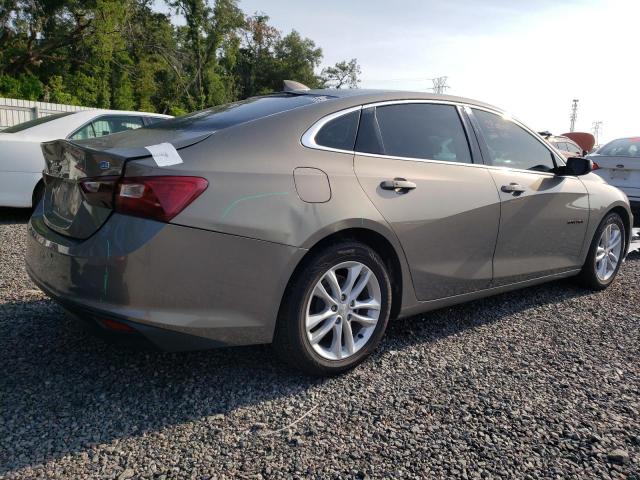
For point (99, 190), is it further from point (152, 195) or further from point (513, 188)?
point (513, 188)

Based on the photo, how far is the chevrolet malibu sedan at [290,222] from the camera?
2.32 metres

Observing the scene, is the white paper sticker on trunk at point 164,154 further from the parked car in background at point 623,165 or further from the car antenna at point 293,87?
the parked car in background at point 623,165

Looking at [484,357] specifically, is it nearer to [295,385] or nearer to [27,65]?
[295,385]

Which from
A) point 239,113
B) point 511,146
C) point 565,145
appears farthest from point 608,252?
point 565,145

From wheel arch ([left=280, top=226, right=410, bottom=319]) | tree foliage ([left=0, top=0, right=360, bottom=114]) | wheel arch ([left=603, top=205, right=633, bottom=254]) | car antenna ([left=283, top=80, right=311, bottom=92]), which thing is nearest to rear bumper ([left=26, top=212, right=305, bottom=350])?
wheel arch ([left=280, top=226, right=410, bottom=319])

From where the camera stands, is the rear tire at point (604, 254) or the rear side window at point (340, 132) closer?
the rear side window at point (340, 132)

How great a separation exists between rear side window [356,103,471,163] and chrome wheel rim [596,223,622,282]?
2.01m

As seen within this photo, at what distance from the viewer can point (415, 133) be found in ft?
10.9

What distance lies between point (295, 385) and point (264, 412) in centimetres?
31

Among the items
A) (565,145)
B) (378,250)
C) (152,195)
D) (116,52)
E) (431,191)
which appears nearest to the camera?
(152,195)

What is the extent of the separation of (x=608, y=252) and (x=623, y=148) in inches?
164

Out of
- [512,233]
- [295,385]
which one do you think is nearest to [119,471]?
[295,385]

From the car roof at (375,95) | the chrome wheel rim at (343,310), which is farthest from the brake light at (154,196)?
the car roof at (375,95)

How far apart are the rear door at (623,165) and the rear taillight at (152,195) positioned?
7.22 metres
